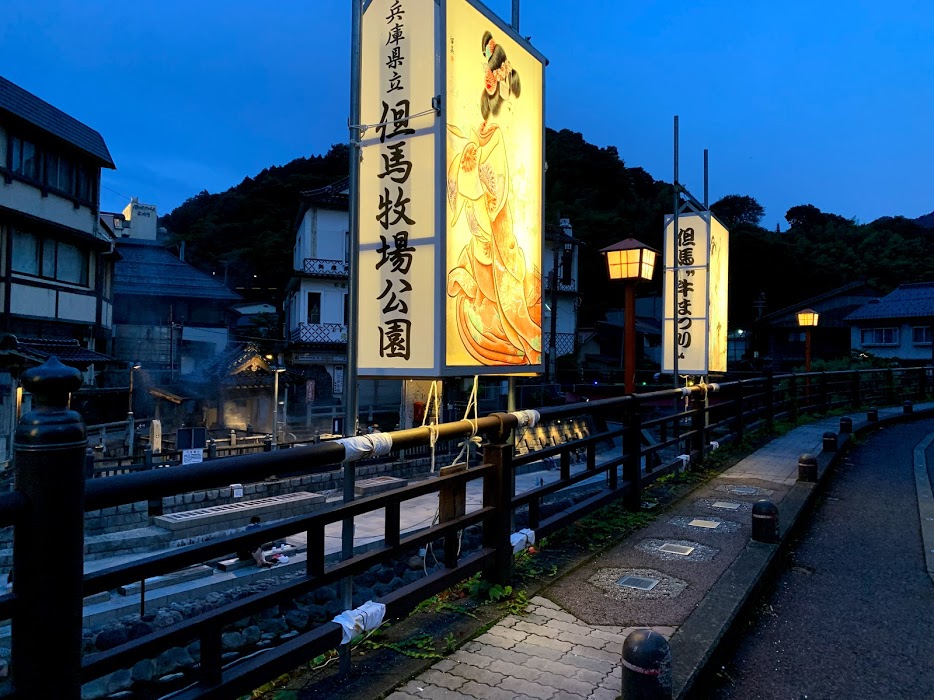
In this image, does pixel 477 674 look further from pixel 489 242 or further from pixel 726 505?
pixel 726 505

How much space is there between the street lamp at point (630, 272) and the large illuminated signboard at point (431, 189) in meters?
8.13

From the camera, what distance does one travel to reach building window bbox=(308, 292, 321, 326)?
33456mm

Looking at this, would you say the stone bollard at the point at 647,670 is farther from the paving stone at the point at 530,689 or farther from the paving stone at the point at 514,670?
the paving stone at the point at 514,670

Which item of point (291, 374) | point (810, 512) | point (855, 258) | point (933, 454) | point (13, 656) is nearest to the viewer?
point (13, 656)

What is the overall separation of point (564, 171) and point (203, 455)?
2017 inches

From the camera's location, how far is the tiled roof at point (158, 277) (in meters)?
32.6

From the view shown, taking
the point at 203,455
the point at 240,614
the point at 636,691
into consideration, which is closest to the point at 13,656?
the point at 240,614

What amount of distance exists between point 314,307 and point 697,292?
25.1 meters

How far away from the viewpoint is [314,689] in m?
2.94

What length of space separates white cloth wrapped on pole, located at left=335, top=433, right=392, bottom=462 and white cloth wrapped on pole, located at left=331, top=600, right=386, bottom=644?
80 centimetres

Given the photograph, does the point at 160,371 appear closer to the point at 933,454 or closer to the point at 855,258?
the point at 933,454

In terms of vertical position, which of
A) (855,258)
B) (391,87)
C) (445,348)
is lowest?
(445,348)

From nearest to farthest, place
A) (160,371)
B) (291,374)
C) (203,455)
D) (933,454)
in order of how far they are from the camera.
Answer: (933,454)
(203,455)
(291,374)
(160,371)

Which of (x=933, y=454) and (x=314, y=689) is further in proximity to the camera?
(x=933, y=454)
